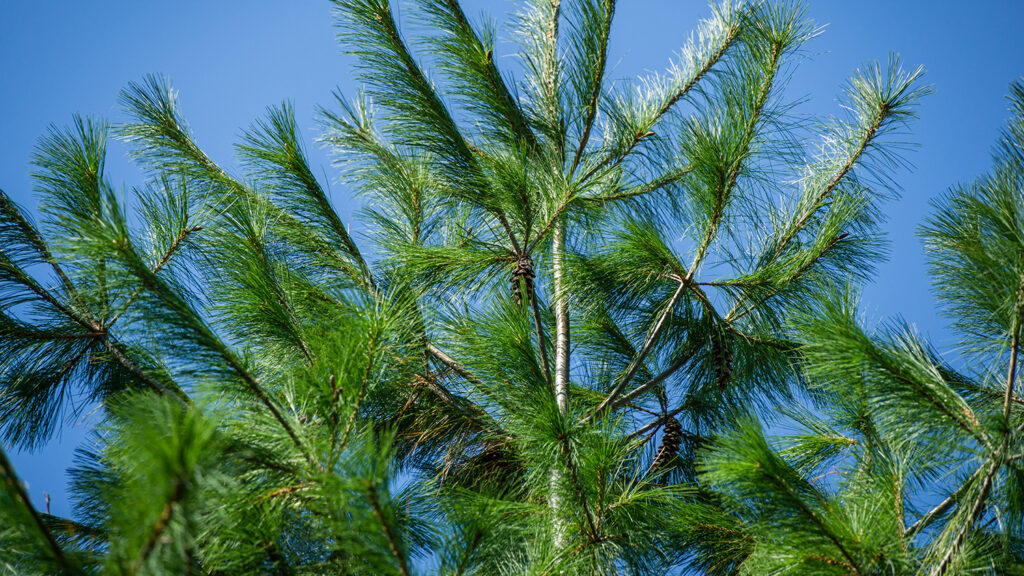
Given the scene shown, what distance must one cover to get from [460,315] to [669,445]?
28.5 inches

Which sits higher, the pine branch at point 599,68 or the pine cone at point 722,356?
the pine branch at point 599,68

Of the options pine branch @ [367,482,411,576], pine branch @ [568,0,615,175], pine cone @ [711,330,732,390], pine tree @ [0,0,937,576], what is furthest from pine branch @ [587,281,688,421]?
pine branch @ [367,482,411,576]

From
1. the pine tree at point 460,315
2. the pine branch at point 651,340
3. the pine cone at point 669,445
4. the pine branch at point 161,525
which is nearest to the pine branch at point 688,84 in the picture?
the pine tree at point 460,315

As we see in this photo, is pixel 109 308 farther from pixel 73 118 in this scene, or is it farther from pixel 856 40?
pixel 856 40

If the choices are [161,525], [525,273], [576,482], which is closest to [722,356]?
[525,273]

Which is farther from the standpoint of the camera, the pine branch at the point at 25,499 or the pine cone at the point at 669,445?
the pine cone at the point at 669,445

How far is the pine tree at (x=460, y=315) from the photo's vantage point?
1.33 m

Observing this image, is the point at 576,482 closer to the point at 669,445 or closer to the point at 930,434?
the point at 930,434

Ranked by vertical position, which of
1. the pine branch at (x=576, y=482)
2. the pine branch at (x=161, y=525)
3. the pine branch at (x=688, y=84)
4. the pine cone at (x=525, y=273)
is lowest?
the pine branch at (x=576, y=482)

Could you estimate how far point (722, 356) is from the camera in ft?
7.24

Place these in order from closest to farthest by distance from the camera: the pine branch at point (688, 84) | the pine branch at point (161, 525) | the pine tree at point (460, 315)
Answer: the pine branch at point (161, 525) → the pine tree at point (460, 315) → the pine branch at point (688, 84)

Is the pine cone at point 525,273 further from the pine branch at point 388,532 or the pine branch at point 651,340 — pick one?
the pine branch at point 388,532

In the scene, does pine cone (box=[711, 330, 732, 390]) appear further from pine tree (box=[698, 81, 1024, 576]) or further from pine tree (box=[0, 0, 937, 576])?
pine tree (box=[698, 81, 1024, 576])

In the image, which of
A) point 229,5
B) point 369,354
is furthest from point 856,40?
point 369,354
